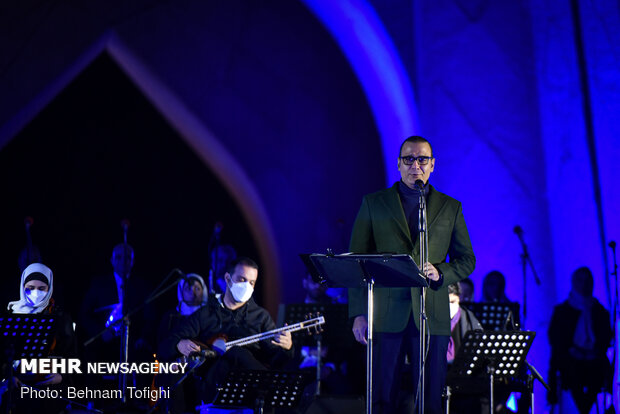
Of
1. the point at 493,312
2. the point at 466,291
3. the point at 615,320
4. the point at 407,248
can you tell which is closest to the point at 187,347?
the point at 407,248

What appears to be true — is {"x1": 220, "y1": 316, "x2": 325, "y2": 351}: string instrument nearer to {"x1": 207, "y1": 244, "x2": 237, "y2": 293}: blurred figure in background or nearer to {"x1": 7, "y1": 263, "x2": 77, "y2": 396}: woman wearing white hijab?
{"x1": 7, "y1": 263, "x2": 77, "y2": 396}: woman wearing white hijab

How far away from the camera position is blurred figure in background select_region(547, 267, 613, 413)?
6863 millimetres

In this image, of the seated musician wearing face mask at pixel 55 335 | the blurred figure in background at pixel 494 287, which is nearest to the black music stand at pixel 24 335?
the seated musician wearing face mask at pixel 55 335

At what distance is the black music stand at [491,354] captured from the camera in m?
4.89

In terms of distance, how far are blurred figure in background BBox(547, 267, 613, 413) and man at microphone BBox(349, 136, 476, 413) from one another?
3.66 m

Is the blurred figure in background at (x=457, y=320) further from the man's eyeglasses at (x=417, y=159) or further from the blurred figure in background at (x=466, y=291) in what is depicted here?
the man's eyeglasses at (x=417, y=159)

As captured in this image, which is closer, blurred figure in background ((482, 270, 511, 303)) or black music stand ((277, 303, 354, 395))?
black music stand ((277, 303, 354, 395))

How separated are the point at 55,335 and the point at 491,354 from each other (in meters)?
3.13

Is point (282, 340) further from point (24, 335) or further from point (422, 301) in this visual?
point (422, 301)

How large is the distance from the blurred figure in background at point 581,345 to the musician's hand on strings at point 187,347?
3.51m

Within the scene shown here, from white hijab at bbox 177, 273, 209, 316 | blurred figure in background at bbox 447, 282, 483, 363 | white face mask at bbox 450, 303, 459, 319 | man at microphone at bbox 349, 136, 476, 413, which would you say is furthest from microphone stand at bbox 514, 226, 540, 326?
man at microphone at bbox 349, 136, 476, 413

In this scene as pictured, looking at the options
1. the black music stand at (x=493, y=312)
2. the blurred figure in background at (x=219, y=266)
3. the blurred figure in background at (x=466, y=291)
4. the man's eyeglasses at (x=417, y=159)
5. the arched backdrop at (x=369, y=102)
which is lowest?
the black music stand at (x=493, y=312)

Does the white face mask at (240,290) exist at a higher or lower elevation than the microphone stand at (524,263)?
lower

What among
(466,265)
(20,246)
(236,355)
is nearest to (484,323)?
(236,355)
